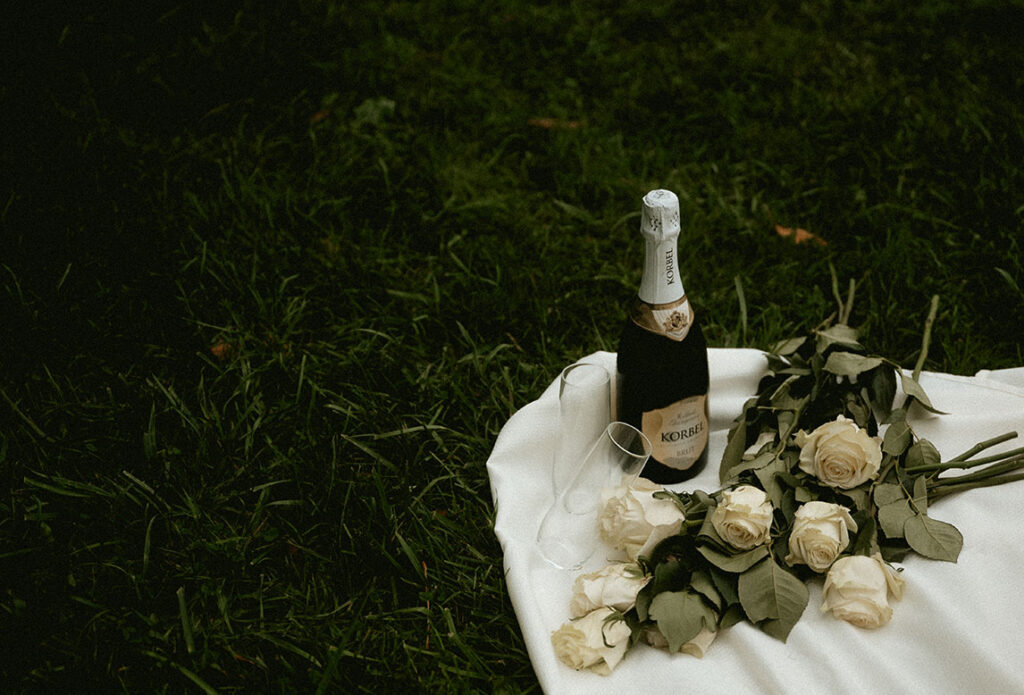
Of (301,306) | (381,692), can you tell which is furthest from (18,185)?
(381,692)

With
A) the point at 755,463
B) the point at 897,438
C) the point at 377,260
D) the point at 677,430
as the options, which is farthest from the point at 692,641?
the point at 377,260

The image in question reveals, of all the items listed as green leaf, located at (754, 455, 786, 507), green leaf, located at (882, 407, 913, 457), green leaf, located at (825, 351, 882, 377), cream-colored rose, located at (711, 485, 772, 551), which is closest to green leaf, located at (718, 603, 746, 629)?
cream-colored rose, located at (711, 485, 772, 551)


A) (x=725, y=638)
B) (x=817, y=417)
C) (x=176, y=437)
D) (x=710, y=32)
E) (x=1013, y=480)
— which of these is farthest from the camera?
(x=710, y=32)

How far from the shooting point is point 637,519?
1.46 metres

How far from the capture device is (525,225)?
259cm

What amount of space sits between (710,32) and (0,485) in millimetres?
3136

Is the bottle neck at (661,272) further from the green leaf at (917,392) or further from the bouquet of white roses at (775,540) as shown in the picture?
the green leaf at (917,392)

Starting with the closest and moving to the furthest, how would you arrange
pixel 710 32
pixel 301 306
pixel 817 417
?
1. pixel 817 417
2. pixel 301 306
3. pixel 710 32

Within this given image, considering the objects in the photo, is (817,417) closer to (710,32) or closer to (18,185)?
(710,32)

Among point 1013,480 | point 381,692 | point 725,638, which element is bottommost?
point 381,692

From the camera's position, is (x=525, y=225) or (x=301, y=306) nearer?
(x=301, y=306)

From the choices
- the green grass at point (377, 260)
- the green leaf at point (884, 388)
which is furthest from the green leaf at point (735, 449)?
the green grass at point (377, 260)

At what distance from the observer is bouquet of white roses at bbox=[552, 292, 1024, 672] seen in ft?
4.53

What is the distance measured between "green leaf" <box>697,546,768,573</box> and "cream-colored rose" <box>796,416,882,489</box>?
22cm
